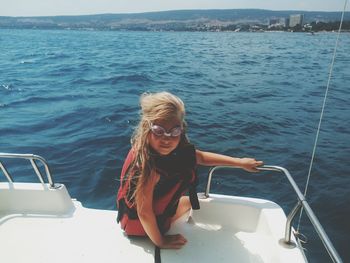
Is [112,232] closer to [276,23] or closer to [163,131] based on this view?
[163,131]

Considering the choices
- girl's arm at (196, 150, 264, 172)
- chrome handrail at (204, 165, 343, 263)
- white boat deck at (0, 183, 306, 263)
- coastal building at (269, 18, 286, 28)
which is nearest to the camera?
chrome handrail at (204, 165, 343, 263)

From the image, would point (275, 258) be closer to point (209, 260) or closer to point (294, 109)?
point (209, 260)

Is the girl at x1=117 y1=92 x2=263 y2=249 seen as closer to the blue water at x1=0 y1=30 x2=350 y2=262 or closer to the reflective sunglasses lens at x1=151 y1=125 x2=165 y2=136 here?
the reflective sunglasses lens at x1=151 y1=125 x2=165 y2=136

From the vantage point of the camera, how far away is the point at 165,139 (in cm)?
232

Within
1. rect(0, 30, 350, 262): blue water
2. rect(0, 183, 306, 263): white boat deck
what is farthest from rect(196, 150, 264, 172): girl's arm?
rect(0, 30, 350, 262): blue water

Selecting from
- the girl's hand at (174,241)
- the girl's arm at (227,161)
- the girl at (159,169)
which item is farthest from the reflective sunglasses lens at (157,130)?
the girl's hand at (174,241)

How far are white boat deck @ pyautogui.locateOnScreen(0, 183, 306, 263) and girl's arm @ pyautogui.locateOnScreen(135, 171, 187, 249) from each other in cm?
7

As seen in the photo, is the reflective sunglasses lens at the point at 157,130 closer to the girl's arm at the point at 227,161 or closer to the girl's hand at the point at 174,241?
A: the girl's arm at the point at 227,161

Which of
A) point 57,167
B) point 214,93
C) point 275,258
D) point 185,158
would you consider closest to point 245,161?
point 185,158

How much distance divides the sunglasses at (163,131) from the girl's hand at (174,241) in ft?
3.16

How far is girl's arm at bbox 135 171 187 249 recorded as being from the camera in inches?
92.8

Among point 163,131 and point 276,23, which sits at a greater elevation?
point 163,131

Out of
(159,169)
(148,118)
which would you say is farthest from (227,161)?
(148,118)

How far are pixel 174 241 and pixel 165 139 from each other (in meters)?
0.97
